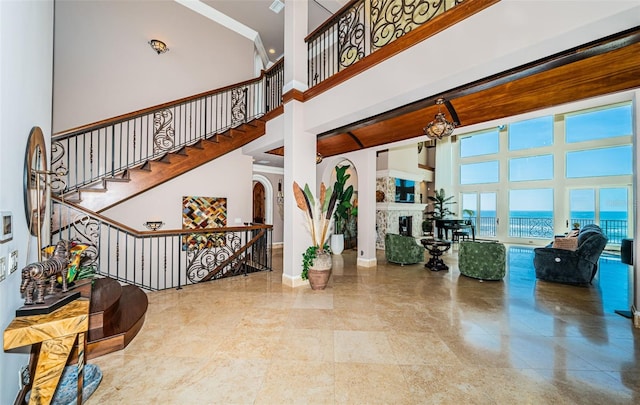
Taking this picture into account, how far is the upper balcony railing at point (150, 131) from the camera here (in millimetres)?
4492

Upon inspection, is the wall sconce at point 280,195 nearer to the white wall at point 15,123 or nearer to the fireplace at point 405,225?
the fireplace at point 405,225

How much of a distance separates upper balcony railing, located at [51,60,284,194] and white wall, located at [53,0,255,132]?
0.41 meters

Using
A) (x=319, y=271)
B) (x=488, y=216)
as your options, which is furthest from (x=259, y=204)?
(x=488, y=216)

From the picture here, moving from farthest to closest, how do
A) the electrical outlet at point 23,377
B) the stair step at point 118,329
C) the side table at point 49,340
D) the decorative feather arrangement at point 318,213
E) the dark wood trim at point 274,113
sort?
the dark wood trim at point 274,113 < the decorative feather arrangement at point 318,213 < the stair step at point 118,329 < the electrical outlet at point 23,377 < the side table at point 49,340

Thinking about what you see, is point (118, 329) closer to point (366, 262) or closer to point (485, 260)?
point (366, 262)

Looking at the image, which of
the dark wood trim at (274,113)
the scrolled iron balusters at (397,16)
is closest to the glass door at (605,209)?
the scrolled iron balusters at (397,16)

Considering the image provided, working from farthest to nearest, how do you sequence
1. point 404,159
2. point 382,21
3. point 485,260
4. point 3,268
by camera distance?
point 404,159, point 485,260, point 382,21, point 3,268

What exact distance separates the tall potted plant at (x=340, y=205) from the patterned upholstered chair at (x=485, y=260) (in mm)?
→ 2694

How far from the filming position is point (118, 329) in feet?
7.98

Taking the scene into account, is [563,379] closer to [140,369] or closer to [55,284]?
[140,369]

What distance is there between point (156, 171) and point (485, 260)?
254 inches

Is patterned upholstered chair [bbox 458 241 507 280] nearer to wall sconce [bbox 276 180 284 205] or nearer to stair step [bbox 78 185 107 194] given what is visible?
wall sconce [bbox 276 180 284 205]

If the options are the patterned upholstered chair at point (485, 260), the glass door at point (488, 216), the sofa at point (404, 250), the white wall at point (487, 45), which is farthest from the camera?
the glass door at point (488, 216)

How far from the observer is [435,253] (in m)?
5.53
